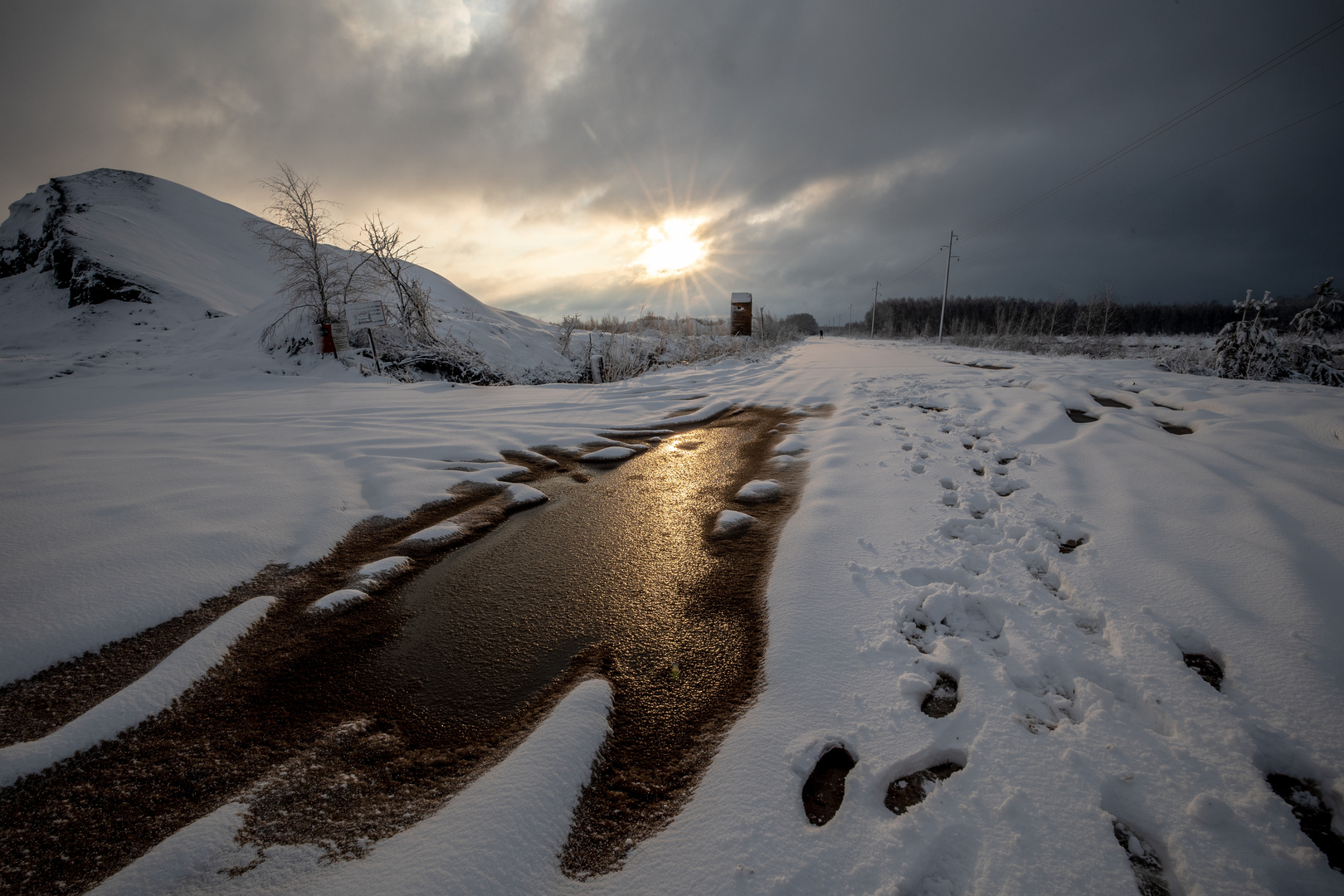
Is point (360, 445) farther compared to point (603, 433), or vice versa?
point (603, 433)

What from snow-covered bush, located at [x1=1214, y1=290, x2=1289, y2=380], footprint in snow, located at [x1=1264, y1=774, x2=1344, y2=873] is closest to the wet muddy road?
A: footprint in snow, located at [x1=1264, y1=774, x2=1344, y2=873]

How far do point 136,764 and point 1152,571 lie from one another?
364cm

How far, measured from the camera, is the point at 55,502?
230 cm

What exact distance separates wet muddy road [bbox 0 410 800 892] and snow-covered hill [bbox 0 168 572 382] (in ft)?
29.9

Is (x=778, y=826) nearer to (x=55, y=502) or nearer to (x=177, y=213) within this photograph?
(x=55, y=502)

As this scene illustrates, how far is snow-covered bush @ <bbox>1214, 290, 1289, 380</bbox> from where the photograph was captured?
805cm

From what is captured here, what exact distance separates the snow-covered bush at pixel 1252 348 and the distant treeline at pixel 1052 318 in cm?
139

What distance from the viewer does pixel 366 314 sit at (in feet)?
29.5

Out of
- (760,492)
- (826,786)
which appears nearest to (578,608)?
(826,786)

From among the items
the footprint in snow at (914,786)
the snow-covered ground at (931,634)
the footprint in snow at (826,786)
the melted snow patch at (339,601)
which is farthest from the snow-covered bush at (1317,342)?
the melted snow patch at (339,601)

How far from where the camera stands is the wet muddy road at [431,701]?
1108 millimetres

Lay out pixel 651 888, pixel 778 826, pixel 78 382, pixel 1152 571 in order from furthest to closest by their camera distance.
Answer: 1. pixel 78 382
2. pixel 1152 571
3. pixel 778 826
4. pixel 651 888

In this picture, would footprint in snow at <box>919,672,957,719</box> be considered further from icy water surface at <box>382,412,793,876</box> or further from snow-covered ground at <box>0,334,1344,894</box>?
icy water surface at <box>382,412,793,876</box>

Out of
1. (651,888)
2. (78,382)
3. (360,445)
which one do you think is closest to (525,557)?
(651,888)
